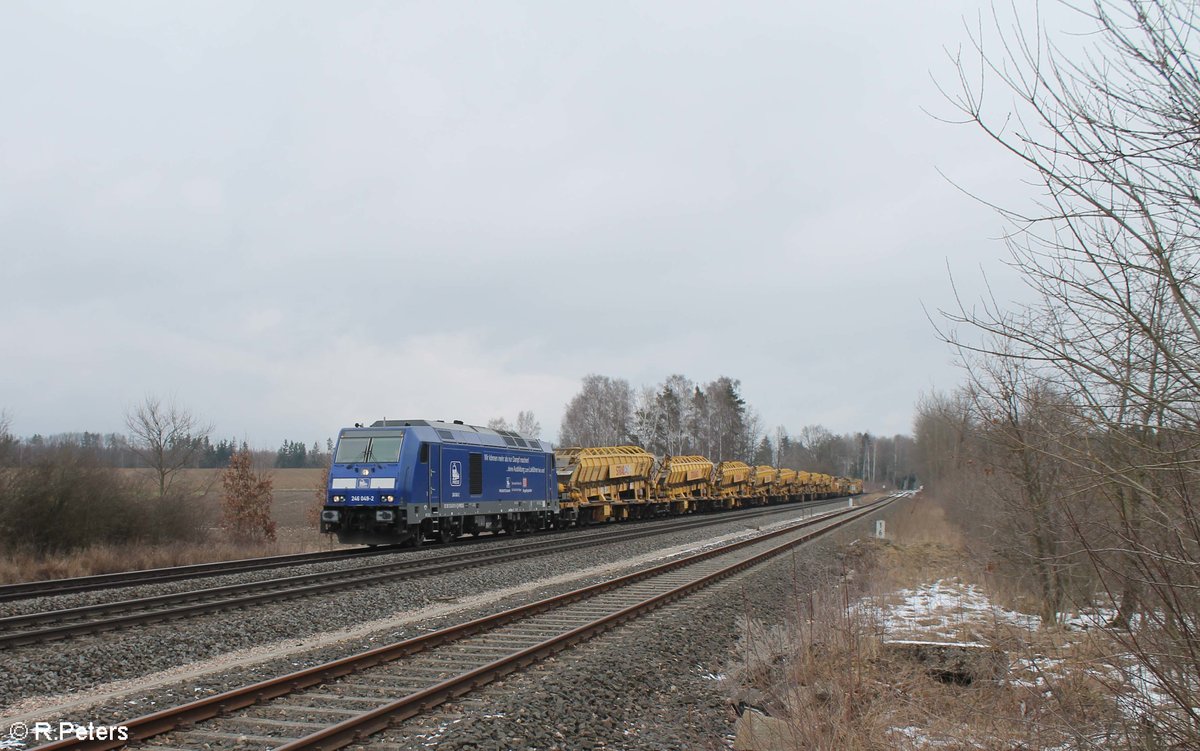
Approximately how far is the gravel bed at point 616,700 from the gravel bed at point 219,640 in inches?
90.0

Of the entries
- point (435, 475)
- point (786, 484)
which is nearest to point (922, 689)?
point (435, 475)

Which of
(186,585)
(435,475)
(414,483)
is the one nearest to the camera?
(186,585)

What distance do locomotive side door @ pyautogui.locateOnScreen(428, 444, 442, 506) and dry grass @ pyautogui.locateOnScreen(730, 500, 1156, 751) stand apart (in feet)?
39.4

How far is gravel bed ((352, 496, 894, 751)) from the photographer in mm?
6066

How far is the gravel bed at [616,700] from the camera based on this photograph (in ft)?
19.9

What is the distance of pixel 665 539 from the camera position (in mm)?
25453

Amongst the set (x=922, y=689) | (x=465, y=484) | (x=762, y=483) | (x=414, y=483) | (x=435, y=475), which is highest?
(x=435, y=475)

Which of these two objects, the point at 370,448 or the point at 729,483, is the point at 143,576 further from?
the point at 729,483

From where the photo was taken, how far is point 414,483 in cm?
2031

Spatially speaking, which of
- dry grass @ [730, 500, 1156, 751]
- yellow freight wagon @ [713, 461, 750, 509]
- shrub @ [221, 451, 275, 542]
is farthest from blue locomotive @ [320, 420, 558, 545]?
yellow freight wagon @ [713, 461, 750, 509]

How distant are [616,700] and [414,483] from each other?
547 inches

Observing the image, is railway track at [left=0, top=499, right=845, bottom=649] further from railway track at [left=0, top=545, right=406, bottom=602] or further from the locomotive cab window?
the locomotive cab window

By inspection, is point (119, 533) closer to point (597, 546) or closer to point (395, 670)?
point (597, 546)

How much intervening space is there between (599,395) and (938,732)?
81.8 metres
